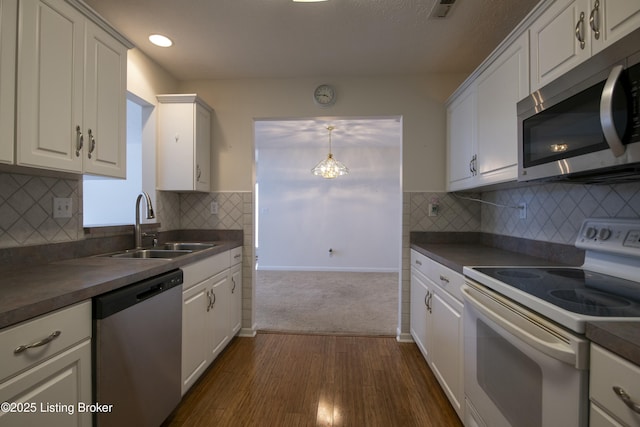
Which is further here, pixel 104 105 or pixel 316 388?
pixel 316 388

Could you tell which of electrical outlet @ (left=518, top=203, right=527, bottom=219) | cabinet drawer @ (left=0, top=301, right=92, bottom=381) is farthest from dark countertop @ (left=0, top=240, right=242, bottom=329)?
electrical outlet @ (left=518, top=203, right=527, bottom=219)

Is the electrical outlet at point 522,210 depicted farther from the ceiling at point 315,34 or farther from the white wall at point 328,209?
the white wall at point 328,209

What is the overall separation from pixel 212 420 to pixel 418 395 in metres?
1.28

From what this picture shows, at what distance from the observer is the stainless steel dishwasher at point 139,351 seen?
3.43 ft

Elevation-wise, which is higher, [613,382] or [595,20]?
[595,20]

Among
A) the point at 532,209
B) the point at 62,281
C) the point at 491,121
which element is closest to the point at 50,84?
the point at 62,281

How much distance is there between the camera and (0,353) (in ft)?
2.41

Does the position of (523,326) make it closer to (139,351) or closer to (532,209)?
(532,209)

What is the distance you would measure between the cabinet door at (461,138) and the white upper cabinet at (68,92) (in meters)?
2.31

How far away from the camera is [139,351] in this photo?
1230 mm

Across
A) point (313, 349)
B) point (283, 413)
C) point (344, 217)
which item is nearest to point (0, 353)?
point (283, 413)

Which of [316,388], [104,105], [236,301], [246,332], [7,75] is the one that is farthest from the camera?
[246,332]

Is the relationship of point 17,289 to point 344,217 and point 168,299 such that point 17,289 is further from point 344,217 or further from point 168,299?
point 344,217

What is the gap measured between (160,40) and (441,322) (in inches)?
111
